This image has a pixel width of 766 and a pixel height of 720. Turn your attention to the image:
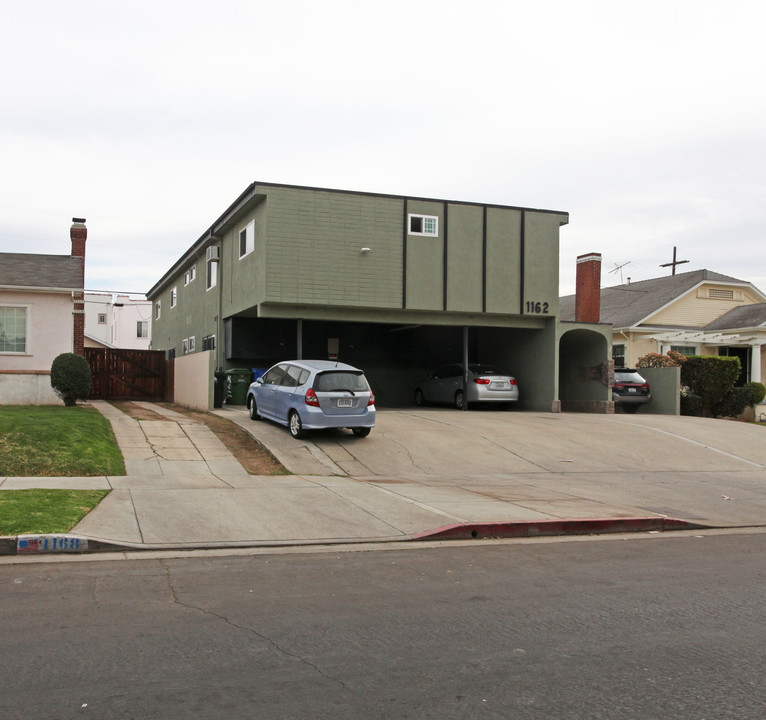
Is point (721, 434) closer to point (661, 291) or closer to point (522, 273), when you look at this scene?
point (522, 273)

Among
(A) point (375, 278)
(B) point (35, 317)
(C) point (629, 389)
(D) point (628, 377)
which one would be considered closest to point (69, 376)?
(B) point (35, 317)

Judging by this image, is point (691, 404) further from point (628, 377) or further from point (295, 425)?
point (295, 425)

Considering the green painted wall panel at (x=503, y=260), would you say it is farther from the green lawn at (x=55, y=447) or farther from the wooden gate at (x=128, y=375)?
the wooden gate at (x=128, y=375)

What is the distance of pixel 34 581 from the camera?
6.83m

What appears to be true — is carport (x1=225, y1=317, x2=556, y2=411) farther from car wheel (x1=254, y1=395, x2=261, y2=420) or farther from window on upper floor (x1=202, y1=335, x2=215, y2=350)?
car wheel (x1=254, y1=395, x2=261, y2=420)

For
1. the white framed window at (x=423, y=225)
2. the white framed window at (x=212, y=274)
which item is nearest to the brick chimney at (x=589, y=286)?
the white framed window at (x=423, y=225)

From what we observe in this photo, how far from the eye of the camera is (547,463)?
1648cm

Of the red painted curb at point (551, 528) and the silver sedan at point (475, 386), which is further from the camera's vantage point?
the silver sedan at point (475, 386)

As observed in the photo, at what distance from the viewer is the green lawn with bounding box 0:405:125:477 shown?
1234 centimetres

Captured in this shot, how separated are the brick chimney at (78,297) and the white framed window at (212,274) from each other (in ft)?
14.4

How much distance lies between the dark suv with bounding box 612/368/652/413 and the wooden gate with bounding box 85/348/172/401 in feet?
52.9

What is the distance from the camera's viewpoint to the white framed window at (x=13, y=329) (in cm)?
2325

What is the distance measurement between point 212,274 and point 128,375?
5.44 m

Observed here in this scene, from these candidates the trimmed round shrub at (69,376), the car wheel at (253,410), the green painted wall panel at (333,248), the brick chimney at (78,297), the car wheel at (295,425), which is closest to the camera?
the car wheel at (295,425)
